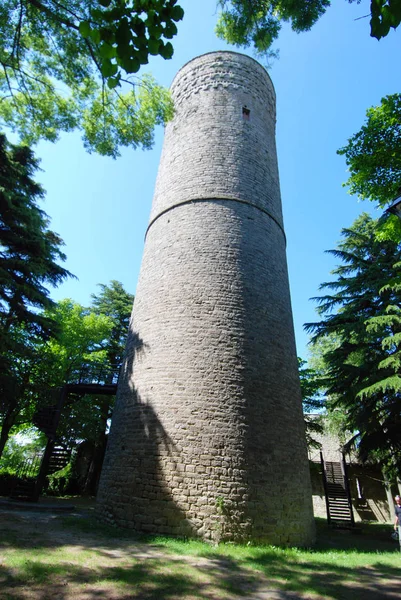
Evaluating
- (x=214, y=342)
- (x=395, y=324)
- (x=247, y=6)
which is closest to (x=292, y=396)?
(x=214, y=342)

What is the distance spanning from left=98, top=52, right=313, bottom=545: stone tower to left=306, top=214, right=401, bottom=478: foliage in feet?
11.1

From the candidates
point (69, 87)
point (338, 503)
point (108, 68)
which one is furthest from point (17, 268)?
point (338, 503)

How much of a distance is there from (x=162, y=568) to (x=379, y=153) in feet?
27.0

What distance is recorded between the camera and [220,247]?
9289mm

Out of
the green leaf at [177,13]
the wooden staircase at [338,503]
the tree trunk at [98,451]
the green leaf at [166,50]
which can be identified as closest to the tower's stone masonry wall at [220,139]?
the green leaf at [166,50]

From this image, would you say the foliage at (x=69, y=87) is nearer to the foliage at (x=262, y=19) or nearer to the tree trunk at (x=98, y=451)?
the foliage at (x=262, y=19)

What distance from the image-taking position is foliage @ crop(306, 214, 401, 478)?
1070 centimetres

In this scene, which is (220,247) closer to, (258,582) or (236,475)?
(236,475)

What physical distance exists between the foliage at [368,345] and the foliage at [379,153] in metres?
2.89

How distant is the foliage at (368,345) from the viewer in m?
10.7

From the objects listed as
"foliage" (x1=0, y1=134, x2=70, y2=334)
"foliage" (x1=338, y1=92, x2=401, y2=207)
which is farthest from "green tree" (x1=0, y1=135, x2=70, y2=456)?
"foliage" (x1=338, y1=92, x2=401, y2=207)

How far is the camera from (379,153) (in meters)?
7.43

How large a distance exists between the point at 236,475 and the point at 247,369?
7.05ft

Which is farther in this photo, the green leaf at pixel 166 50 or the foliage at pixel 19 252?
the foliage at pixel 19 252
